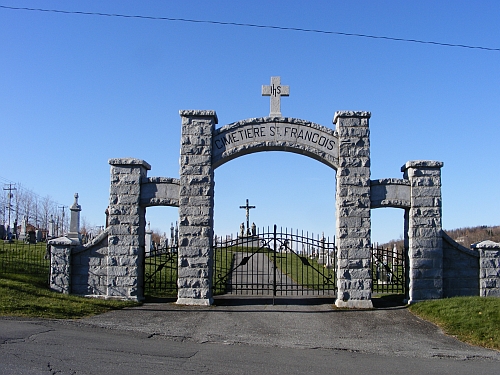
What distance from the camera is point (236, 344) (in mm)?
9023

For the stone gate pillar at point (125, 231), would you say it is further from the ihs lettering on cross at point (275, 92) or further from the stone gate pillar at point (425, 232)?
the stone gate pillar at point (425, 232)

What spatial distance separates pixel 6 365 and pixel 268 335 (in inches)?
189

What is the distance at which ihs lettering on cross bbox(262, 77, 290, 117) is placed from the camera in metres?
13.8

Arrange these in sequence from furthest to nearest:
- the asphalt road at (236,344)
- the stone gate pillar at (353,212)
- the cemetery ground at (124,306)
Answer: the stone gate pillar at (353,212) → the cemetery ground at (124,306) → the asphalt road at (236,344)

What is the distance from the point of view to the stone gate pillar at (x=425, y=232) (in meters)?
→ 13.3

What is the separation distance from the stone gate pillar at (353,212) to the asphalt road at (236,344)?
687 millimetres

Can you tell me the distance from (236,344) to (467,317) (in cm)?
517

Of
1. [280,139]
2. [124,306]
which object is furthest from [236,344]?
[280,139]

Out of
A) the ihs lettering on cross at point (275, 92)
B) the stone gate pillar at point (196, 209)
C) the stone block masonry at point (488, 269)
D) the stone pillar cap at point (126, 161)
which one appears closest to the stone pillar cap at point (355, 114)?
the ihs lettering on cross at point (275, 92)

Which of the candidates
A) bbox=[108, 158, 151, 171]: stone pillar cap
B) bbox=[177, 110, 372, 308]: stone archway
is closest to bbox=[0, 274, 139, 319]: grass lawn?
bbox=[177, 110, 372, 308]: stone archway

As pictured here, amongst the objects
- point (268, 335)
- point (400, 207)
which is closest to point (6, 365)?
point (268, 335)

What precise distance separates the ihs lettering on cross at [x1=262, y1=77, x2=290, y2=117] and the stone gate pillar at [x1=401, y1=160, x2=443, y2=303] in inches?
146

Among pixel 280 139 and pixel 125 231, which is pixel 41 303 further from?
pixel 280 139

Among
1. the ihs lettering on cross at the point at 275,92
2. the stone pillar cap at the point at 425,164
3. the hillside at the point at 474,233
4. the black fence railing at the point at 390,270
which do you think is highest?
the ihs lettering on cross at the point at 275,92
